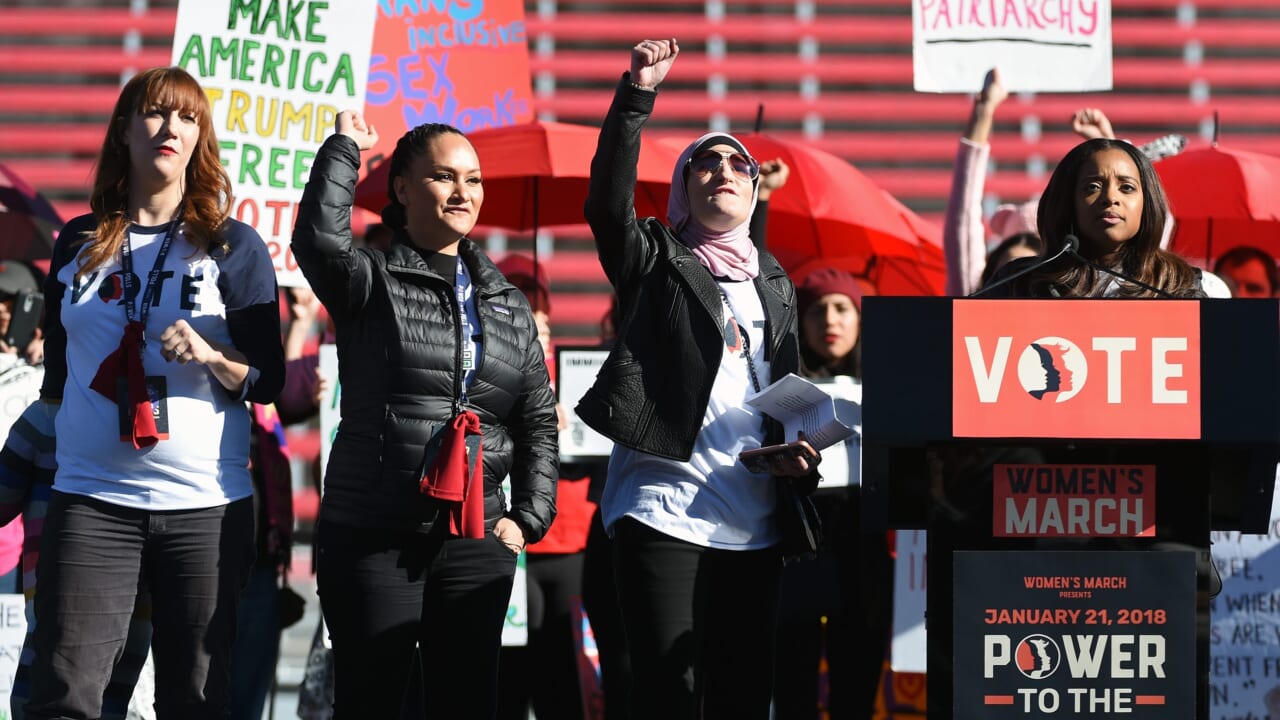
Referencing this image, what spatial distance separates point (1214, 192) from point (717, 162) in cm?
383

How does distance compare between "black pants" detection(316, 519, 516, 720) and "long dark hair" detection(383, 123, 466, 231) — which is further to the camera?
"long dark hair" detection(383, 123, 466, 231)

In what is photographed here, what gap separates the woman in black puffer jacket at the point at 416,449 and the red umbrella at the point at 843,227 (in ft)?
9.99

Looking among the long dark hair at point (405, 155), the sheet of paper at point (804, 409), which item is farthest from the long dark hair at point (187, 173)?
the sheet of paper at point (804, 409)

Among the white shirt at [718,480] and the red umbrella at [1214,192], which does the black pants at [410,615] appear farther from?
the red umbrella at [1214,192]

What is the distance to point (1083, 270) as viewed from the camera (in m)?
3.85

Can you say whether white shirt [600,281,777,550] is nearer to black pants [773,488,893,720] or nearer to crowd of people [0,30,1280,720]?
crowd of people [0,30,1280,720]

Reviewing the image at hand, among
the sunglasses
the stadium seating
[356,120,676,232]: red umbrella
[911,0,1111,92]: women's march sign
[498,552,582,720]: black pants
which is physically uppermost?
the stadium seating

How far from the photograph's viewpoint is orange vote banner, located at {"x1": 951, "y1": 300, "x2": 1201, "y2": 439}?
345cm

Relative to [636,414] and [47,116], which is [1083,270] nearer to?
[636,414]

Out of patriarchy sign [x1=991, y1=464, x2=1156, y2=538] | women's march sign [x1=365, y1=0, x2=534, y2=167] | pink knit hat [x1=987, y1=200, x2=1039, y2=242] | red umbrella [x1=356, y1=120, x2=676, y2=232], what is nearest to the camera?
patriarchy sign [x1=991, y1=464, x2=1156, y2=538]

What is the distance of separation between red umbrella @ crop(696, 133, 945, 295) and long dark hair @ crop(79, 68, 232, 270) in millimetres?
3274

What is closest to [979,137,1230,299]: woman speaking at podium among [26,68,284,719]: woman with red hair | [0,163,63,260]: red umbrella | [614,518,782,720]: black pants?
[614,518,782,720]: black pants

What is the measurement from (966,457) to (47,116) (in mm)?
9120

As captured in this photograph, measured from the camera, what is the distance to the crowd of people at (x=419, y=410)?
3818 millimetres
